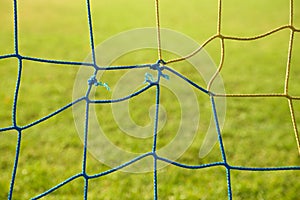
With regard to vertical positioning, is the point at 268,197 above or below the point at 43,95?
below

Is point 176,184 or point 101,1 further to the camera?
point 101,1

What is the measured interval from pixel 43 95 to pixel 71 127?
64 cm

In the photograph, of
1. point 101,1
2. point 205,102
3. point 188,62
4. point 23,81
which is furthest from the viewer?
point 101,1

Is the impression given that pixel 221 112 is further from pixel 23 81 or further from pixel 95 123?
pixel 23 81

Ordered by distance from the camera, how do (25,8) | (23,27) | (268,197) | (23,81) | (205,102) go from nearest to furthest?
(268,197)
(205,102)
(23,81)
(23,27)
(25,8)

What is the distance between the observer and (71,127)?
9.64 ft

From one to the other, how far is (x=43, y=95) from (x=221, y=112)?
1284mm

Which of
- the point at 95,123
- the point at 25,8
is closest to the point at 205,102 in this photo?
the point at 95,123

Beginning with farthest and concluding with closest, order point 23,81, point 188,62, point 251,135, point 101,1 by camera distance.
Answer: point 101,1, point 188,62, point 23,81, point 251,135

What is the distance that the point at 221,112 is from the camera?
10.2 feet

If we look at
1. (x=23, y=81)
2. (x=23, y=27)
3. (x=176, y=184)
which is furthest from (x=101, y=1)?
(x=176, y=184)

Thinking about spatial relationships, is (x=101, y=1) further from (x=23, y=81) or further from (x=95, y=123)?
(x=95, y=123)

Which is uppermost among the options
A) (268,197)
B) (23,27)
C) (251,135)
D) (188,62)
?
(23,27)

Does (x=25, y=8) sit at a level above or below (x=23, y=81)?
above
